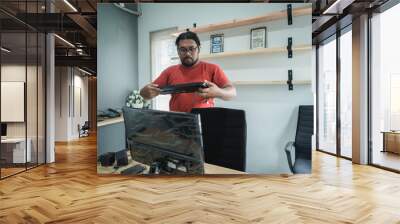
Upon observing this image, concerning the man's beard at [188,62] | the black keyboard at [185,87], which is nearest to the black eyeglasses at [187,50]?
the man's beard at [188,62]

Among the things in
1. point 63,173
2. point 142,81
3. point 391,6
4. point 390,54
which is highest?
point 391,6

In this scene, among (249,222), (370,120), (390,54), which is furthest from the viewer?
(370,120)

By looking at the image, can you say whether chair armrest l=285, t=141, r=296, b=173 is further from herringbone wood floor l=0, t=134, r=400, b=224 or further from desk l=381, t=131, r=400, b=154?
desk l=381, t=131, r=400, b=154

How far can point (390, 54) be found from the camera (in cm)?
611

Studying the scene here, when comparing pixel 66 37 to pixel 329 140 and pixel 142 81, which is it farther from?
pixel 329 140

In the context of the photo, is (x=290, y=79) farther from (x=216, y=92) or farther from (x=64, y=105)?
(x=64, y=105)

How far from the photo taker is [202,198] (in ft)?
13.1

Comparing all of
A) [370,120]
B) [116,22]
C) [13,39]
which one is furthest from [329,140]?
[13,39]

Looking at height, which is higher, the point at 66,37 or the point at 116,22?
the point at 66,37

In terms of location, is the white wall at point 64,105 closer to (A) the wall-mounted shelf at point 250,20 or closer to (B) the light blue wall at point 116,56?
(B) the light blue wall at point 116,56

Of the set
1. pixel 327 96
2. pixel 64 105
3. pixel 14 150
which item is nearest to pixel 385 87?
pixel 327 96

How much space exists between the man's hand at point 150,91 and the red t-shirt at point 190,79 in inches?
2.5

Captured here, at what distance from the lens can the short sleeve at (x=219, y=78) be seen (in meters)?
5.00

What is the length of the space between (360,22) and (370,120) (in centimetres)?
179
